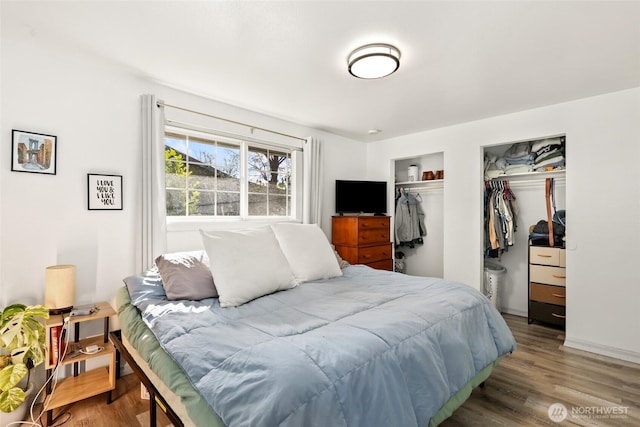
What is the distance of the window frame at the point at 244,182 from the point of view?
2922 millimetres

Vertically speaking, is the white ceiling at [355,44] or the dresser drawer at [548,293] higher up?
the white ceiling at [355,44]

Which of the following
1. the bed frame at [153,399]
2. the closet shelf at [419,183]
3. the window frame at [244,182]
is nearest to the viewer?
the bed frame at [153,399]

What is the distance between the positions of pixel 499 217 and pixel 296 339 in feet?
11.3

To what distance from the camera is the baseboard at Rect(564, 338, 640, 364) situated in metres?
2.71

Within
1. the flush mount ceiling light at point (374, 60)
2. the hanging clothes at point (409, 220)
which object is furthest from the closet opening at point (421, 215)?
the flush mount ceiling light at point (374, 60)

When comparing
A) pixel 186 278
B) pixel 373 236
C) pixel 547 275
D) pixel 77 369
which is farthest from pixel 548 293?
pixel 77 369

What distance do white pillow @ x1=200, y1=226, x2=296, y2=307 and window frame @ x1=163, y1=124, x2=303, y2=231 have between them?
86cm

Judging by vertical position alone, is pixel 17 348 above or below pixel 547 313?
above

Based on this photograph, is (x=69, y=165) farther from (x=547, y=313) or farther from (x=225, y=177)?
(x=547, y=313)

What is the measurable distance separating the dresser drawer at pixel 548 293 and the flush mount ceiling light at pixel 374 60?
3.02 m

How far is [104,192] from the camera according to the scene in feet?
7.94

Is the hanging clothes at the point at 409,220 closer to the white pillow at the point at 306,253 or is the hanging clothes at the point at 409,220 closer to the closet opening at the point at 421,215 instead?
the closet opening at the point at 421,215

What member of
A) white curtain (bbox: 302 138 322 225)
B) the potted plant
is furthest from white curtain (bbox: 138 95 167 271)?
white curtain (bbox: 302 138 322 225)

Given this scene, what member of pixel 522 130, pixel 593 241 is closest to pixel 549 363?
pixel 593 241
